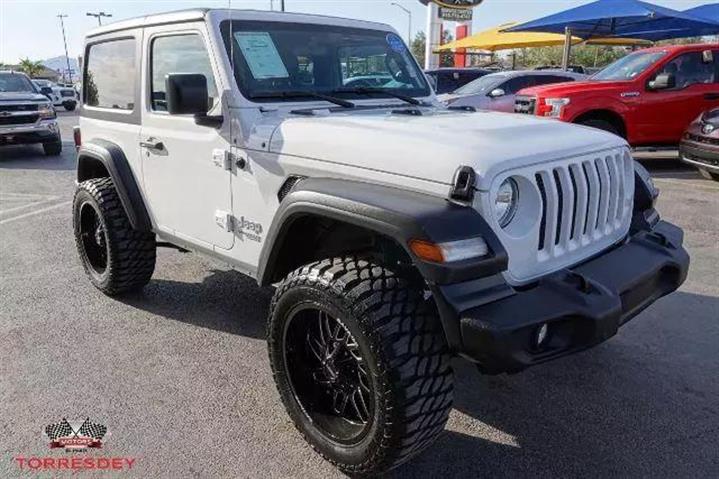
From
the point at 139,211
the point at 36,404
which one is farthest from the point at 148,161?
the point at 36,404

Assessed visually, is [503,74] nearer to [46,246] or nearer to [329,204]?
[46,246]

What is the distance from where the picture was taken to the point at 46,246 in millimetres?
5875

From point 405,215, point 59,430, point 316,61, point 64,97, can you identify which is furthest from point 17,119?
point 64,97

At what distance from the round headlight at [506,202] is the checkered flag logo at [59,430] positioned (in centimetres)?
221

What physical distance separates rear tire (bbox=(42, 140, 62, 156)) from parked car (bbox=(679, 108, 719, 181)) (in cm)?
1145

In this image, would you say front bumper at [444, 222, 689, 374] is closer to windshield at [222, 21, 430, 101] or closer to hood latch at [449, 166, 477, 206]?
hood latch at [449, 166, 477, 206]

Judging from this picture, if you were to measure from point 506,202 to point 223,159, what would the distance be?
1.58m

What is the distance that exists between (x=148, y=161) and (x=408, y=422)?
99.2 inches

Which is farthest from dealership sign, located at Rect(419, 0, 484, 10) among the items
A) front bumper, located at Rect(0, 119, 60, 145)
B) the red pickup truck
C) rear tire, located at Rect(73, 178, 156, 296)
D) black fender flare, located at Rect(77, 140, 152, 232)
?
black fender flare, located at Rect(77, 140, 152, 232)

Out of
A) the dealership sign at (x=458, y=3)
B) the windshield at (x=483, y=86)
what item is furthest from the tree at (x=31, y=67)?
the windshield at (x=483, y=86)

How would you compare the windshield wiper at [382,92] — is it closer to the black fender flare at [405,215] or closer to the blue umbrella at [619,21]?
the black fender flare at [405,215]

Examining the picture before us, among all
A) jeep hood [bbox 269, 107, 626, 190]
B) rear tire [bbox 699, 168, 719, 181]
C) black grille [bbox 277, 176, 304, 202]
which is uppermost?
jeep hood [bbox 269, 107, 626, 190]

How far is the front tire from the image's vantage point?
2.20m

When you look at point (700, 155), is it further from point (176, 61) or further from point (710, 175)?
point (176, 61)
